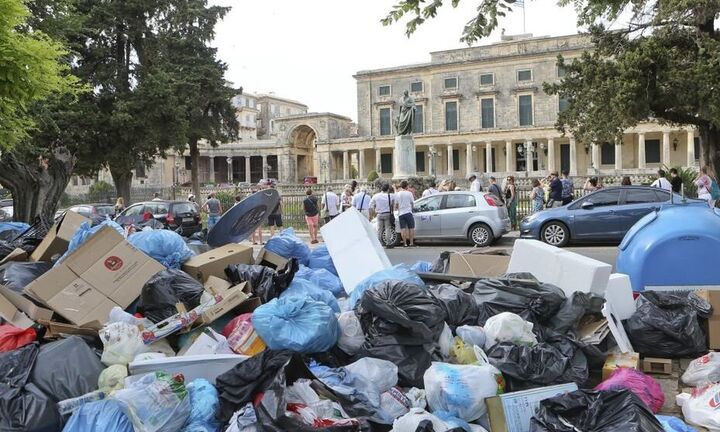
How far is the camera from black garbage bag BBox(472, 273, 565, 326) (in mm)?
4504

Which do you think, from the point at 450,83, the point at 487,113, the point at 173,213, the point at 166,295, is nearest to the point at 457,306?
the point at 166,295

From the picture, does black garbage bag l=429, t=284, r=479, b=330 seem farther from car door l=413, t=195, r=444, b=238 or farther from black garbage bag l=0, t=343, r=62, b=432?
car door l=413, t=195, r=444, b=238

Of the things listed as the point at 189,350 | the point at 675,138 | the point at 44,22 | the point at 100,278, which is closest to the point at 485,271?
the point at 189,350

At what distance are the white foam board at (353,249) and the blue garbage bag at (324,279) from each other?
0.15 metres

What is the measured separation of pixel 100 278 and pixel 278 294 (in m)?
1.46

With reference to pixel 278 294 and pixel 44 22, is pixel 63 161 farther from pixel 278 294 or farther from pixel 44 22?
pixel 278 294

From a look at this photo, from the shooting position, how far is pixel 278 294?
517cm

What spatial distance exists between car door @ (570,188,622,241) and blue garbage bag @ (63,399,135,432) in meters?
11.6

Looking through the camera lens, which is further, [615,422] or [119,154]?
[119,154]

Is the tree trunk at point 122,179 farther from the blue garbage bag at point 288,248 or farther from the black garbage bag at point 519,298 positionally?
the black garbage bag at point 519,298

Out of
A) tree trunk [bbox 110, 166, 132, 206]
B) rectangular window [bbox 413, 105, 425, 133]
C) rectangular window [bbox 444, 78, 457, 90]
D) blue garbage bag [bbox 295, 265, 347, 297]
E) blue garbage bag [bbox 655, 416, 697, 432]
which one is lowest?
blue garbage bag [bbox 655, 416, 697, 432]

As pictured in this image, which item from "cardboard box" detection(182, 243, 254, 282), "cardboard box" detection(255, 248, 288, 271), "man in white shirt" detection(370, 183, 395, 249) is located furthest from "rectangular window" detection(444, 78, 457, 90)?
"cardboard box" detection(182, 243, 254, 282)

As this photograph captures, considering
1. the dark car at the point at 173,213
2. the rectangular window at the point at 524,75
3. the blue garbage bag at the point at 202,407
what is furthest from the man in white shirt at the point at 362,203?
the rectangular window at the point at 524,75

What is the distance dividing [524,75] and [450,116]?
803 centimetres
